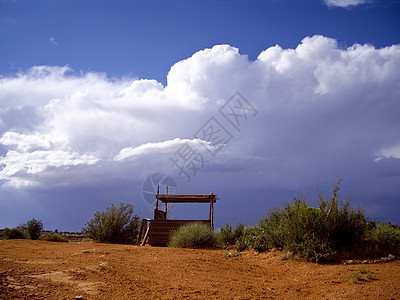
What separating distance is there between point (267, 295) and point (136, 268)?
294cm

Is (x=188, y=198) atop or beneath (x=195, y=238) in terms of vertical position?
atop

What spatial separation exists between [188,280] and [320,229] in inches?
168

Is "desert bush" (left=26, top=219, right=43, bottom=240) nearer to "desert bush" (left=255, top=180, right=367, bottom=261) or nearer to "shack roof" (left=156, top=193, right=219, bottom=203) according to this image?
"shack roof" (left=156, top=193, right=219, bottom=203)

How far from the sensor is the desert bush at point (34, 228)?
18.5 meters

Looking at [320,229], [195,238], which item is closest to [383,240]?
[320,229]

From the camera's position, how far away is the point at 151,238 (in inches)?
592

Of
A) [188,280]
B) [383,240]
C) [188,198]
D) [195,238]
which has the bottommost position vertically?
[188,280]

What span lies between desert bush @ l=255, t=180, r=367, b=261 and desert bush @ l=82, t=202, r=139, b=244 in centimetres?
933

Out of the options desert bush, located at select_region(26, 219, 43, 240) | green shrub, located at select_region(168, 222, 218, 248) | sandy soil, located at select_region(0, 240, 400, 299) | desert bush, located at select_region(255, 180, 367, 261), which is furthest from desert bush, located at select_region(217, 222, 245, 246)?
desert bush, located at select_region(26, 219, 43, 240)

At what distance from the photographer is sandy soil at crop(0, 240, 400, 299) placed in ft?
15.6

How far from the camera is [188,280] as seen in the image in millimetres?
5883

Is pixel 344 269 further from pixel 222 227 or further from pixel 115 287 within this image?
pixel 222 227

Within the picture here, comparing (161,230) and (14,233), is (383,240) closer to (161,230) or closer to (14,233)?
(161,230)

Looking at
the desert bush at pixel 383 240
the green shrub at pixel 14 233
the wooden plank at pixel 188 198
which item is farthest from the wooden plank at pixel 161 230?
the desert bush at pixel 383 240
